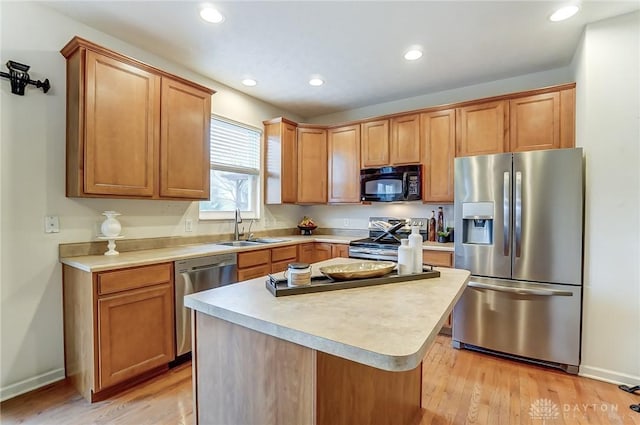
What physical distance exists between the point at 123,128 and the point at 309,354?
2241mm

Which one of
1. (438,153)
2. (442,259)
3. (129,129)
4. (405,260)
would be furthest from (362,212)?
(129,129)

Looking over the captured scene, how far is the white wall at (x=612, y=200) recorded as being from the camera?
2.20m

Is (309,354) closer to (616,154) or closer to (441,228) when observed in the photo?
(616,154)

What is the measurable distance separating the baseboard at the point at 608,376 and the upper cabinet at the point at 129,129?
3.49 meters

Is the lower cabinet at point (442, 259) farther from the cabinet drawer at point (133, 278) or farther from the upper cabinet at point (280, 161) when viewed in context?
the cabinet drawer at point (133, 278)

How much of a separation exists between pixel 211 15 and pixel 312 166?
220 centimetres

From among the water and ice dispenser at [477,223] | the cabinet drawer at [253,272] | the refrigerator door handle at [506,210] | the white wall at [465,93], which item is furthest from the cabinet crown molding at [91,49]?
the refrigerator door handle at [506,210]

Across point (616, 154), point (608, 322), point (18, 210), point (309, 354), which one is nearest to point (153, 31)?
point (18, 210)

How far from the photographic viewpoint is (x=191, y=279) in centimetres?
248

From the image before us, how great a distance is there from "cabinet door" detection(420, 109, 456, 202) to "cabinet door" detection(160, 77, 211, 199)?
2.32 m

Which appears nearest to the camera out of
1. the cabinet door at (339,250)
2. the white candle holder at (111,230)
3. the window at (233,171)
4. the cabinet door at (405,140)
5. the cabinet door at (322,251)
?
the white candle holder at (111,230)

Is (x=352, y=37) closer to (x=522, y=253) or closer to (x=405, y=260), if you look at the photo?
(x=405, y=260)

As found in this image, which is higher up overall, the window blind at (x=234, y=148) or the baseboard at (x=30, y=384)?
the window blind at (x=234, y=148)

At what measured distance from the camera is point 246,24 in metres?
2.31
